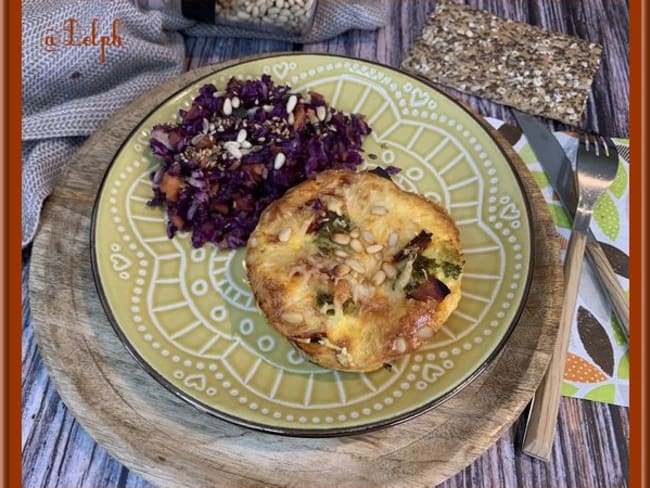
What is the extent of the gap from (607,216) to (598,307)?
2.45 ft

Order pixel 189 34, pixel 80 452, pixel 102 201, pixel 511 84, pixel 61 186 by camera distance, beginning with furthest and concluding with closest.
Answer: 1. pixel 189 34
2. pixel 511 84
3. pixel 61 186
4. pixel 102 201
5. pixel 80 452

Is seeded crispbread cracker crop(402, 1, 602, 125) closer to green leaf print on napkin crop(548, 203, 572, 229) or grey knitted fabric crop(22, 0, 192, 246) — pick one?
green leaf print on napkin crop(548, 203, 572, 229)

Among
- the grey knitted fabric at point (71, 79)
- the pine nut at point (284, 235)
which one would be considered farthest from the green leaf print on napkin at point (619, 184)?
the grey knitted fabric at point (71, 79)

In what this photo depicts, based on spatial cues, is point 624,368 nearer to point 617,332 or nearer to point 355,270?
point 617,332

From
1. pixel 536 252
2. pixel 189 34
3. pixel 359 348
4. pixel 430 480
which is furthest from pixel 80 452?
pixel 189 34

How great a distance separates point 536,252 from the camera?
3.75m

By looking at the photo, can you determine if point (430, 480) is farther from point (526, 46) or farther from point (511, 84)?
point (526, 46)

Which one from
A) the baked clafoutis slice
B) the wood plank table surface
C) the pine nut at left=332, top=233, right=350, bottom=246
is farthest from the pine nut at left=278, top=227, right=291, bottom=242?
the wood plank table surface

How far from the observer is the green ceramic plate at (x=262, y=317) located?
3074 mm

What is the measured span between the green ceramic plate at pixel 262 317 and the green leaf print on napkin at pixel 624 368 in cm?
86

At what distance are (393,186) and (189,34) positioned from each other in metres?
2.81

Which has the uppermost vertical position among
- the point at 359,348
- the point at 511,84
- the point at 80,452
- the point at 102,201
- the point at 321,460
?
the point at 511,84

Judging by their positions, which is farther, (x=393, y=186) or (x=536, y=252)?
(x=536, y=252)

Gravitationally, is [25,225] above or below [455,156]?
below
